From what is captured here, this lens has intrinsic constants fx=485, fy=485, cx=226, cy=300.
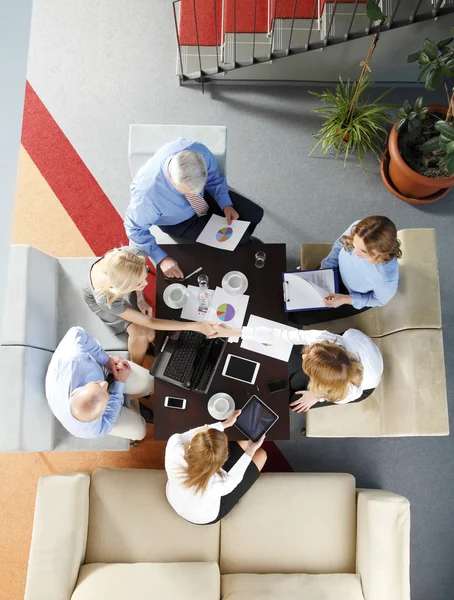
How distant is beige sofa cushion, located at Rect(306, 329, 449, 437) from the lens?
2617mm

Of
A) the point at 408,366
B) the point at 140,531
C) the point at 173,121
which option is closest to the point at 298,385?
A: the point at 408,366

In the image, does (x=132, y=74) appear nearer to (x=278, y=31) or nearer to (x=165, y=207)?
(x=278, y=31)

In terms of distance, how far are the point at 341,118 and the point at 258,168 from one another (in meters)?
0.71

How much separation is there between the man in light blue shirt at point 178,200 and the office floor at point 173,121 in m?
0.72

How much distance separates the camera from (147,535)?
2775mm

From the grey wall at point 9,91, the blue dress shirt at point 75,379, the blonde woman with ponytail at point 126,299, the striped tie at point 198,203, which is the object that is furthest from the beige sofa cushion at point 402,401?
the grey wall at point 9,91

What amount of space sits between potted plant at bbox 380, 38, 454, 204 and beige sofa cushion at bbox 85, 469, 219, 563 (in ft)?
8.54

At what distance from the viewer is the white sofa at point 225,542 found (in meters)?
2.61

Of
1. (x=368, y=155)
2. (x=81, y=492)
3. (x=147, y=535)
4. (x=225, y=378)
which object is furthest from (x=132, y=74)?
(x=147, y=535)

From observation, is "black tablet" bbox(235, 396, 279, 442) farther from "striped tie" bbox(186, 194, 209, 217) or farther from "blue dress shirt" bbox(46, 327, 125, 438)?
"striped tie" bbox(186, 194, 209, 217)

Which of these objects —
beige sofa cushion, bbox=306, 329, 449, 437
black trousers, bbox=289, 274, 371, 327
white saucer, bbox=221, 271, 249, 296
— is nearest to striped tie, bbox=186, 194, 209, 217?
white saucer, bbox=221, 271, 249, 296

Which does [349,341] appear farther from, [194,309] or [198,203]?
[198,203]

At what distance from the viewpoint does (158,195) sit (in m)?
2.76

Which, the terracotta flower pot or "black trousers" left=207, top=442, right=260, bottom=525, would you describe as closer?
"black trousers" left=207, top=442, right=260, bottom=525
